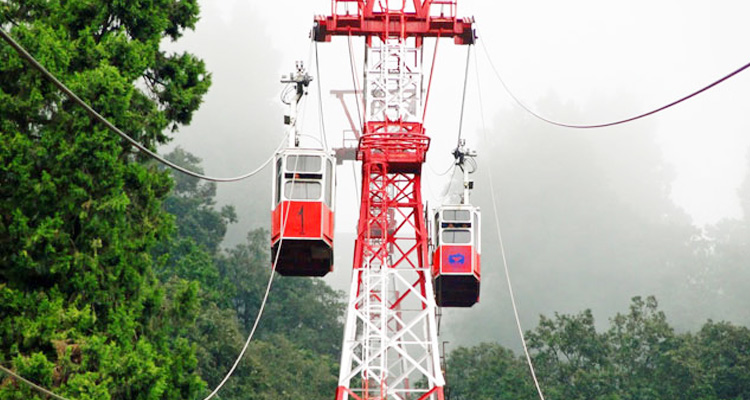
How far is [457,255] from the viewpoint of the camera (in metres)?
17.6

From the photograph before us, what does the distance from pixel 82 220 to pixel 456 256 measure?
6999 mm

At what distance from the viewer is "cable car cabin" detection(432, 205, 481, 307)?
17469 millimetres

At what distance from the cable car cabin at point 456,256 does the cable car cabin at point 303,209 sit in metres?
2.86

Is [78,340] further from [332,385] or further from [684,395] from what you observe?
[684,395]

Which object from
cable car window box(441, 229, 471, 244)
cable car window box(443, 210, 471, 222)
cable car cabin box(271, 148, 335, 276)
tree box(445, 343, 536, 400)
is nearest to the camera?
cable car cabin box(271, 148, 335, 276)

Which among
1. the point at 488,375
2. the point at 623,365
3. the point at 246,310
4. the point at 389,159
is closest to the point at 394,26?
the point at 389,159

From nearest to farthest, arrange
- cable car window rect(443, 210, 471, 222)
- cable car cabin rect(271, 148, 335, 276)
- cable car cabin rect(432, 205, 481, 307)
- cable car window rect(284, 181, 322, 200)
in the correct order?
cable car cabin rect(271, 148, 335, 276), cable car window rect(284, 181, 322, 200), cable car cabin rect(432, 205, 481, 307), cable car window rect(443, 210, 471, 222)

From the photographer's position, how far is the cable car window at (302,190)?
14875 mm

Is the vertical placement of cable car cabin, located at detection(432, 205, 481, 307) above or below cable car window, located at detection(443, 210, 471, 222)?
below

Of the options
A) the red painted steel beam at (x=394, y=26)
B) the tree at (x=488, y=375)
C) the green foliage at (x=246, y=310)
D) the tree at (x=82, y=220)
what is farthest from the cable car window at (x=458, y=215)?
the tree at (x=488, y=375)

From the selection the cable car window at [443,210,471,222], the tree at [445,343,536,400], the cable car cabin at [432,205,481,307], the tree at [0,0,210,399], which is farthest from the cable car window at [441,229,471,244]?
the tree at [445,343,536,400]

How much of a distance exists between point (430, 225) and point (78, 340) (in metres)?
7.54

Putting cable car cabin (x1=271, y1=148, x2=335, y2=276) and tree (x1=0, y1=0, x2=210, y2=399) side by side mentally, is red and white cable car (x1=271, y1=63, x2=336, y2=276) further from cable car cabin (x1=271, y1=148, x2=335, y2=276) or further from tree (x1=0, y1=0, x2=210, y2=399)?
tree (x1=0, y1=0, x2=210, y2=399)

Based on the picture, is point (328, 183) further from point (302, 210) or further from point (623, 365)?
point (623, 365)
